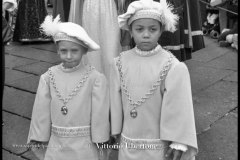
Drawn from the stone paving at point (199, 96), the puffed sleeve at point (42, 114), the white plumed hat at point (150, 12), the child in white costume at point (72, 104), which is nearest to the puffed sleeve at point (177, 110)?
the white plumed hat at point (150, 12)

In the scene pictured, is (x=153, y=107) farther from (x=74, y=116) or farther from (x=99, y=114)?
(x=74, y=116)

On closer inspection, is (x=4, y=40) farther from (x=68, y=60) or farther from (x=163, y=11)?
(x=163, y=11)

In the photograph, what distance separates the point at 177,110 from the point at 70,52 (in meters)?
0.69

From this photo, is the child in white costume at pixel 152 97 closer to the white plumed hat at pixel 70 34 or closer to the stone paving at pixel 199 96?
the white plumed hat at pixel 70 34

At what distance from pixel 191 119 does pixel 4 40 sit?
1.63 m

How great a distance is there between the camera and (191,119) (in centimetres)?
199

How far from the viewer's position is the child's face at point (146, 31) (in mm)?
1964

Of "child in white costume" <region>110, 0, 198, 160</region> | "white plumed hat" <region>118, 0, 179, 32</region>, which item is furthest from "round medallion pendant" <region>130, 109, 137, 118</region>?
"white plumed hat" <region>118, 0, 179, 32</region>

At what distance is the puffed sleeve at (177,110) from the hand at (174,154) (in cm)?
7

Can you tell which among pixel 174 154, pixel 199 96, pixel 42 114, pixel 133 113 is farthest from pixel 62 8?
pixel 199 96

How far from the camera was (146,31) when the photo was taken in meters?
1.96

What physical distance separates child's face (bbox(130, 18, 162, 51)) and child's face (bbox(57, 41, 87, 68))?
1.14 ft

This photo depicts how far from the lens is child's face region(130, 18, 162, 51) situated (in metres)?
1.96

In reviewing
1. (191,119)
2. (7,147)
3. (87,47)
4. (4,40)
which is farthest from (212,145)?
(4,40)
